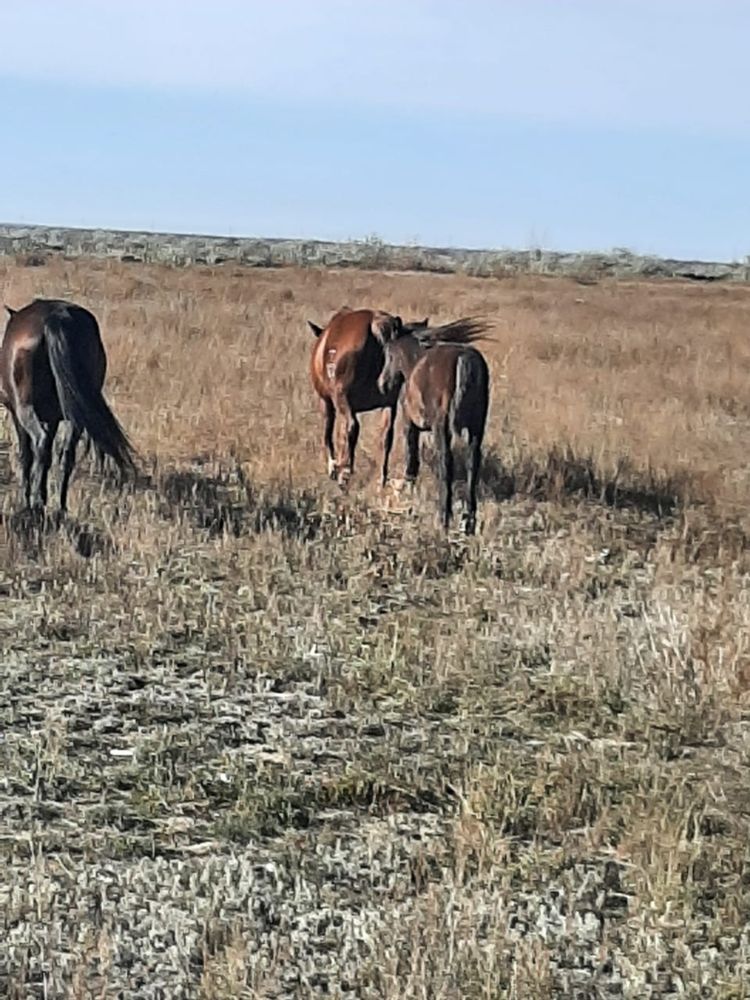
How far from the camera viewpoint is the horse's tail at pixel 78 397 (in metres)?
9.16

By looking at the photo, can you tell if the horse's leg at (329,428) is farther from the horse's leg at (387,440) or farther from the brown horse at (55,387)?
the brown horse at (55,387)

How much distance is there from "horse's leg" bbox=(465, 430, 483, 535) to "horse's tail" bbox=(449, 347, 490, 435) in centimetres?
12

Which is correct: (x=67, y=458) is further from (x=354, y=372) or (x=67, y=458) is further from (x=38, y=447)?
(x=354, y=372)

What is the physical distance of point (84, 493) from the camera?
1028 cm

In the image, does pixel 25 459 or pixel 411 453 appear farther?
pixel 411 453

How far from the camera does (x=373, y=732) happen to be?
6055 mm

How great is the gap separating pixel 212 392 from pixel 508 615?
8329 millimetres

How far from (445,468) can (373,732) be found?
13.0 feet

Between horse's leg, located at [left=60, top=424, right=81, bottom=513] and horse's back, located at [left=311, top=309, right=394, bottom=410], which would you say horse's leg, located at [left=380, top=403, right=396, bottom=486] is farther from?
horse's leg, located at [left=60, top=424, right=81, bottom=513]

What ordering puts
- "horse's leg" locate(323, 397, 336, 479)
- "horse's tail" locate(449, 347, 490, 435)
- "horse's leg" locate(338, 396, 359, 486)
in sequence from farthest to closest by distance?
"horse's leg" locate(323, 397, 336, 479) → "horse's leg" locate(338, 396, 359, 486) → "horse's tail" locate(449, 347, 490, 435)

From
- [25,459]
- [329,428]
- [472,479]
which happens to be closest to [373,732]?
[472,479]

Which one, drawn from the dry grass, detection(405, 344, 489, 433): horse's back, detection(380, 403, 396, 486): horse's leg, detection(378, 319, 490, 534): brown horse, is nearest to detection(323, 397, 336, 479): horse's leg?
the dry grass

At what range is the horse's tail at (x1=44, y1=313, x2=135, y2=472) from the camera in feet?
30.0

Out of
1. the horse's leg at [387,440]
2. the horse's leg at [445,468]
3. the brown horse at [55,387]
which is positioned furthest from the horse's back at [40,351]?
the horse's leg at [387,440]
